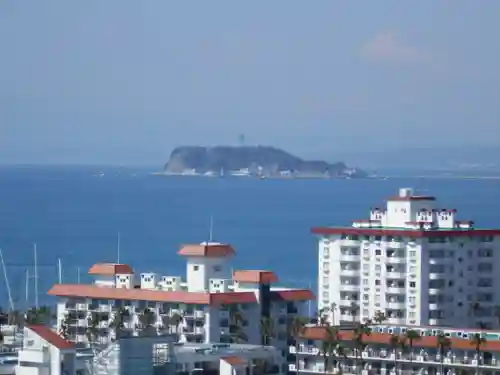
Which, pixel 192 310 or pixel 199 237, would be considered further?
pixel 199 237

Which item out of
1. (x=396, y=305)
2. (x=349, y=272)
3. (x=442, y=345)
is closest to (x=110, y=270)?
(x=349, y=272)

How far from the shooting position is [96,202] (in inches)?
4862

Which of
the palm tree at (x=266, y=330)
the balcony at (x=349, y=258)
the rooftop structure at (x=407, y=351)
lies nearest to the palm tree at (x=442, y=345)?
the rooftop structure at (x=407, y=351)

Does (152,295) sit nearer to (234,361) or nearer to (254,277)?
(254,277)

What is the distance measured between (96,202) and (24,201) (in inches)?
188

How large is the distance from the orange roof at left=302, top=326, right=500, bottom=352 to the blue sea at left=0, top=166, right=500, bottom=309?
15187 mm

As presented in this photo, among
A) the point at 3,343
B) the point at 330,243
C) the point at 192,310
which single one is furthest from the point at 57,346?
the point at 330,243

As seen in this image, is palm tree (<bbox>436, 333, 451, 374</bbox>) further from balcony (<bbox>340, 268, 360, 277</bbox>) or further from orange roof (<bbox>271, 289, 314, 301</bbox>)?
balcony (<bbox>340, 268, 360, 277</bbox>)

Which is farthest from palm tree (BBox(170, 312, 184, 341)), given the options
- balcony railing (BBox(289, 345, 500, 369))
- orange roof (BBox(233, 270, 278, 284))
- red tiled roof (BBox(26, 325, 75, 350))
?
red tiled roof (BBox(26, 325, 75, 350))

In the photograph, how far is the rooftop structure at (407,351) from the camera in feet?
116

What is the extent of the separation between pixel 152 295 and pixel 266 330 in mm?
2456

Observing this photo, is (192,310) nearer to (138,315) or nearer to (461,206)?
(138,315)

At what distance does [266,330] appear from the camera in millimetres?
39312

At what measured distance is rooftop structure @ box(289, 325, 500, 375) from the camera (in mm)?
35250
